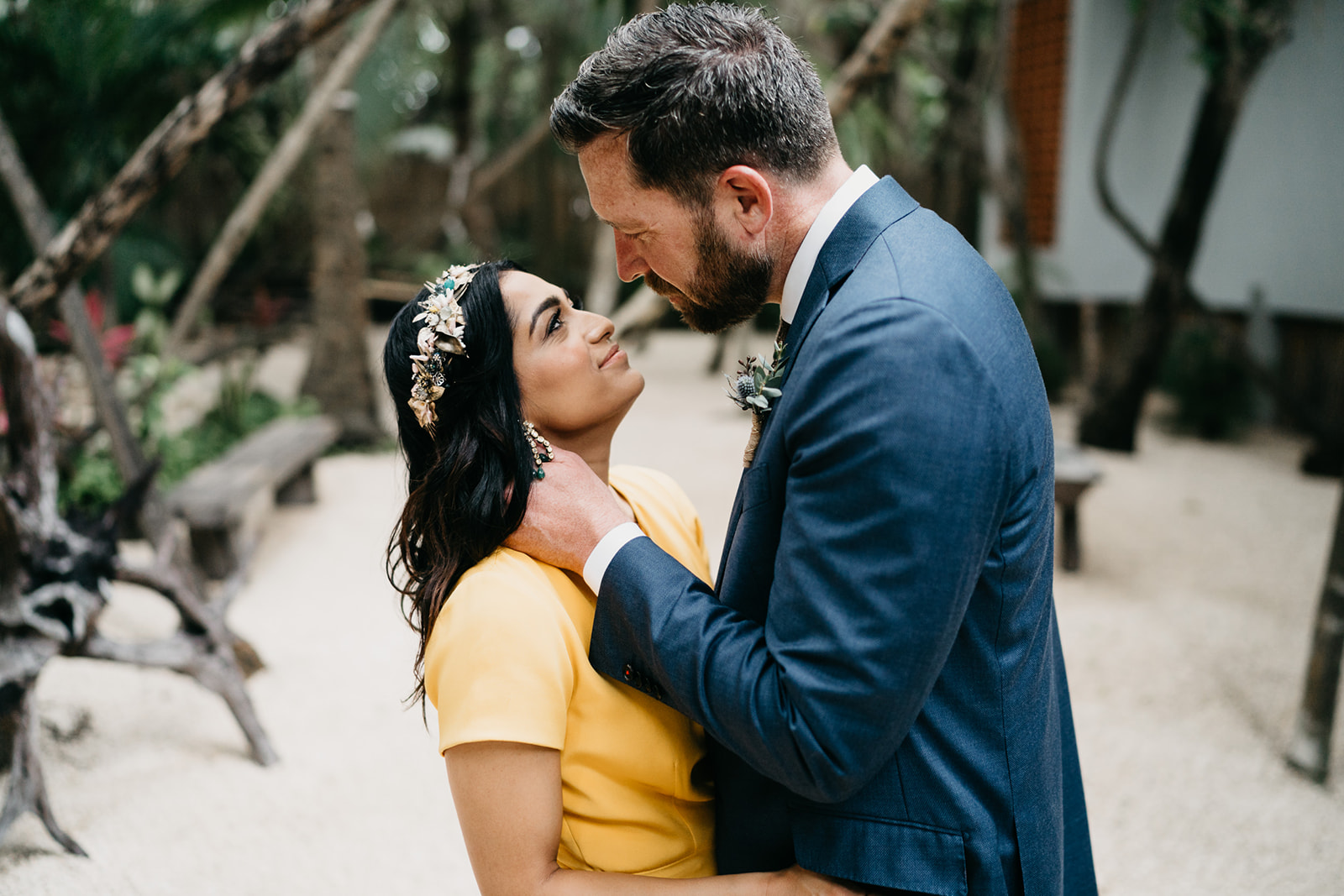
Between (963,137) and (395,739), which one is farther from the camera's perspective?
(963,137)

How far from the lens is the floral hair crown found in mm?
1504

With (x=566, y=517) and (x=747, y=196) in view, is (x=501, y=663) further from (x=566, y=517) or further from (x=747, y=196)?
(x=747, y=196)

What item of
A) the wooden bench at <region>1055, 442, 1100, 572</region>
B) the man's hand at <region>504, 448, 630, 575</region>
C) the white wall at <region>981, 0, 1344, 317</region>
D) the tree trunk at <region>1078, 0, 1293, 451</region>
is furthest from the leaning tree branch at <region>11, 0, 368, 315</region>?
the white wall at <region>981, 0, 1344, 317</region>

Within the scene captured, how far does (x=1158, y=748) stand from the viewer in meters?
3.58

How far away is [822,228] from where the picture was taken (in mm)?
1270

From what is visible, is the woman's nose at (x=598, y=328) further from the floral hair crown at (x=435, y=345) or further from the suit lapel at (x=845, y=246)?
the suit lapel at (x=845, y=246)

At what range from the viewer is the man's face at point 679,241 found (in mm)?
1308

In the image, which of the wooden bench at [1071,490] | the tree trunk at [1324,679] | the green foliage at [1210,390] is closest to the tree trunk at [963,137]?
the green foliage at [1210,390]

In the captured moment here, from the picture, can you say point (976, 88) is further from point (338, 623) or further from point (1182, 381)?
point (338, 623)

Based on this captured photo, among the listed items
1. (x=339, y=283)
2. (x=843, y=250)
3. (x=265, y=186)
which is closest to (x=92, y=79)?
(x=265, y=186)

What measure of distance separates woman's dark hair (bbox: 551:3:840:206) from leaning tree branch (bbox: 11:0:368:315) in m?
2.94

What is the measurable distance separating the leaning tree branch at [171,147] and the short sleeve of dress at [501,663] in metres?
3.13

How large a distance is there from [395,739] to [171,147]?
2.41 m

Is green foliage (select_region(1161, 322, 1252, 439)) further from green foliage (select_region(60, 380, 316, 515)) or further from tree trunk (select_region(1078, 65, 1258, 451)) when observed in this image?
green foliage (select_region(60, 380, 316, 515))
